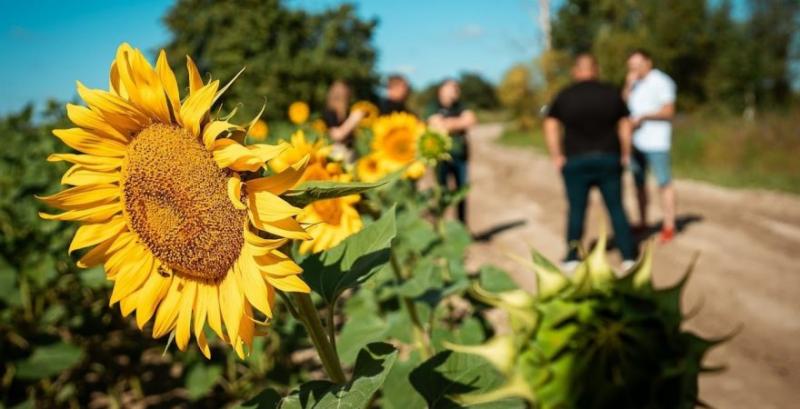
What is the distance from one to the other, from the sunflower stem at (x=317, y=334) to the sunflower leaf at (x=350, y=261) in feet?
0.23

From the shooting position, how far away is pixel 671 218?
5.64 m

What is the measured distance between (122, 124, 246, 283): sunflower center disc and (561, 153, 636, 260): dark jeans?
360cm

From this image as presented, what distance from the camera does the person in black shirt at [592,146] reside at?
4.32 meters

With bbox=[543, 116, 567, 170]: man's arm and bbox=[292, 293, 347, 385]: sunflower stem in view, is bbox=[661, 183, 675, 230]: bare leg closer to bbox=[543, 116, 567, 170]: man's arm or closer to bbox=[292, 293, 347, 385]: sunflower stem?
bbox=[543, 116, 567, 170]: man's arm

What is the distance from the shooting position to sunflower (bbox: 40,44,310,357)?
93cm

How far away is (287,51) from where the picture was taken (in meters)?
24.3

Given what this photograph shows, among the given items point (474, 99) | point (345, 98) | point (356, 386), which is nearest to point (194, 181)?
point (356, 386)

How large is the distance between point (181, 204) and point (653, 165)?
536cm

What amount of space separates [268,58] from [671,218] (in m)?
21.2

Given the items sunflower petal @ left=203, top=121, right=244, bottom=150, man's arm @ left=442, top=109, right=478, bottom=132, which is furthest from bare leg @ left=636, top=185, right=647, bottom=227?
sunflower petal @ left=203, top=121, right=244, bottom=150

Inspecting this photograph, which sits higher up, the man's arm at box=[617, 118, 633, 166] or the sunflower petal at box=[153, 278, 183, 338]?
the sunflower petal at box=[153, 278, 183, 338]

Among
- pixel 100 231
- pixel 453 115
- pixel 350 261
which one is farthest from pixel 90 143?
pixel 453 115

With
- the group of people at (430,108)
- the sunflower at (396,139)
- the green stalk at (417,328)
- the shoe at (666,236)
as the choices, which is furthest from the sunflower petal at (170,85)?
the shoe at (666,236)

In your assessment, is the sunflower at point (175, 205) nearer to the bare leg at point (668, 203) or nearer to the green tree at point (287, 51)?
the bare leg at point (668, 203)
